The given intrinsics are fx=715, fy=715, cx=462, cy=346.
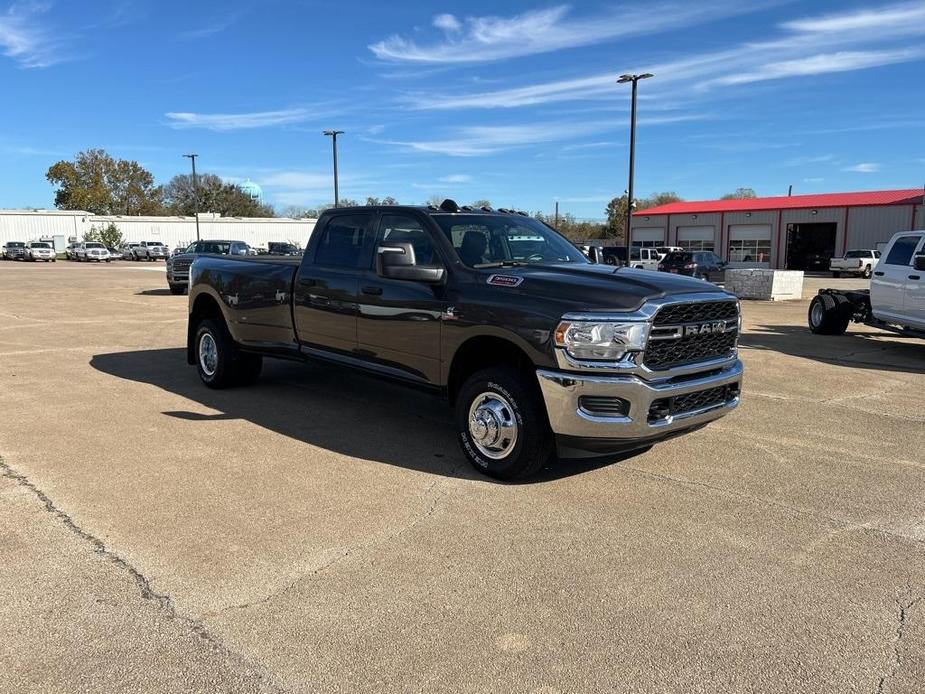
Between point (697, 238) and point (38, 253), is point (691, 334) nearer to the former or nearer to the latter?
point (697, 238)

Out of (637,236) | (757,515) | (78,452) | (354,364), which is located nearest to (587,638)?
(757,515)

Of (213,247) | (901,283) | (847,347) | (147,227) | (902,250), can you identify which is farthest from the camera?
(147,227)

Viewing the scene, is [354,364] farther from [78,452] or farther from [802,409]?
[802,409]

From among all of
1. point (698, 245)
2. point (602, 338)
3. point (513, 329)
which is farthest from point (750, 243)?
point (602, 338)

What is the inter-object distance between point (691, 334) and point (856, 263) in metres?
42.4

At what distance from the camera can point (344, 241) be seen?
21.7ft

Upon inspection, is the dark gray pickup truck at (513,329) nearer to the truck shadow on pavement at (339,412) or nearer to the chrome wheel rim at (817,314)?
the truck shadow on pavement at (339,412)

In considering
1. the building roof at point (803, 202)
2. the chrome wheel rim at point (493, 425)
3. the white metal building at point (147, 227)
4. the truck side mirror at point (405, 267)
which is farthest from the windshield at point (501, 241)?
the white metal building at point (147, 227)

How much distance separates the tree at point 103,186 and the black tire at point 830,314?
96.2 m

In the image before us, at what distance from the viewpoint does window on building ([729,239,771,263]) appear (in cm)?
5347

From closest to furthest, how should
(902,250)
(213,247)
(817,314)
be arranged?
(902,250), (817,314), (213,247)

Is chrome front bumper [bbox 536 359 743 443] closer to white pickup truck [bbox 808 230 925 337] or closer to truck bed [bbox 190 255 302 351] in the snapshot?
truck bed [bbox 190 255 302 351]

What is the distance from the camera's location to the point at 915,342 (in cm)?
A: 1327

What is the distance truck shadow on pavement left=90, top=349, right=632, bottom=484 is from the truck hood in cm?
132
